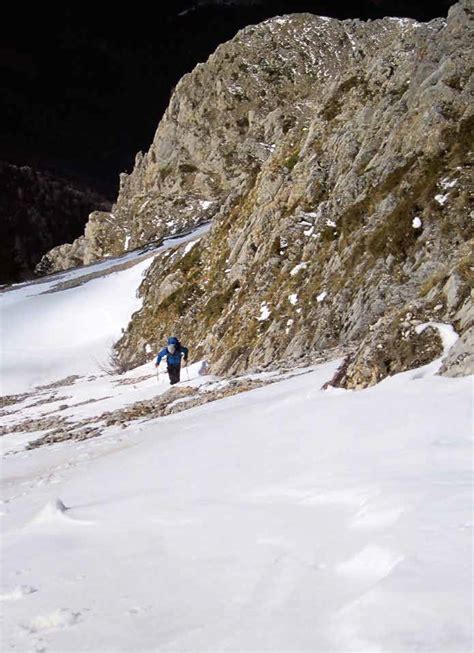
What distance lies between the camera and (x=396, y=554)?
378 cm

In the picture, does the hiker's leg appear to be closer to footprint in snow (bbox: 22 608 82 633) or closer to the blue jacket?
the blue jacket

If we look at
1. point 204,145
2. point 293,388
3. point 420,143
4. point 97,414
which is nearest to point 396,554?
point 293,388

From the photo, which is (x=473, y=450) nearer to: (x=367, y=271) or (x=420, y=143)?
(x=367, y=271)

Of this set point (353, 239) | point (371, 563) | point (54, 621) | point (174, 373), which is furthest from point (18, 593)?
point (353, 239)

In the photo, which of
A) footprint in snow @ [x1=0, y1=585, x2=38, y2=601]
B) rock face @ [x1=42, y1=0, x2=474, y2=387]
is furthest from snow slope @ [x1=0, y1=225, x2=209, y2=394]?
footprint in snow @ [x1=0, y1=585, x2=38, y2=601]

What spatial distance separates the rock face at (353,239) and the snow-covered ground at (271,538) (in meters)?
2.67

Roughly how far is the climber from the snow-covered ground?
11846mm

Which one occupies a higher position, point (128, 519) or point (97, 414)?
point (128, 519)

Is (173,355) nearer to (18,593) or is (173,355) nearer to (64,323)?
(18,593)

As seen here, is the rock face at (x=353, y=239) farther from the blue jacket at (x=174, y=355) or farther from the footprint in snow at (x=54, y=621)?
the footprint in snow at (x=54, y=621)

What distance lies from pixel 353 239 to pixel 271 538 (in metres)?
20.3

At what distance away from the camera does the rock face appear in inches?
715

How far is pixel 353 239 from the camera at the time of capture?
24000 millimetres

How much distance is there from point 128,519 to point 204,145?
114335mm
